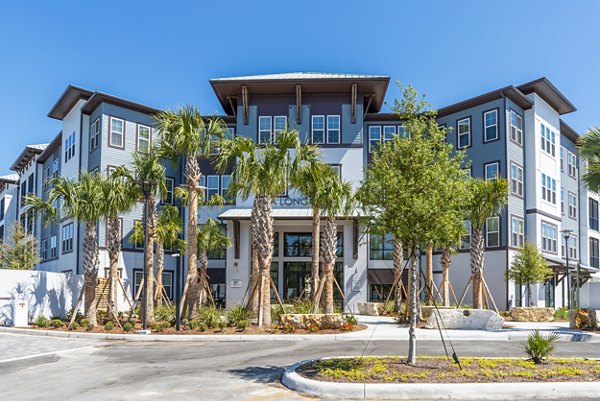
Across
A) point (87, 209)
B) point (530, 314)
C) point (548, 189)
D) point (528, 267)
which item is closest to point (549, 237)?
point (548, 189)

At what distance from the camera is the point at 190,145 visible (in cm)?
2336

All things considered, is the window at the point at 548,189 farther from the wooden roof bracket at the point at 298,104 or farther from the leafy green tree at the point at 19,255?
the leafy green tree at the point at 19,255

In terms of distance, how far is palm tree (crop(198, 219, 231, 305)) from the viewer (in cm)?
3247

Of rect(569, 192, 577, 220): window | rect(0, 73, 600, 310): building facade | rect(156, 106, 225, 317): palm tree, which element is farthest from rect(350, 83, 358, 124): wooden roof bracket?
rect(569, 192, 577, 220): window

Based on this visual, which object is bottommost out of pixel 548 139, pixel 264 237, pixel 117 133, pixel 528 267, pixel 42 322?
pixel 42 322

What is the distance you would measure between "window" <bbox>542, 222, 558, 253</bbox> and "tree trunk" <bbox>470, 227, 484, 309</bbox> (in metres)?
11.4

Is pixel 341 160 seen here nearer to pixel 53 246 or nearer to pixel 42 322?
pixel 42 322

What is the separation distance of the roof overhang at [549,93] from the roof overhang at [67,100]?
1048 inches

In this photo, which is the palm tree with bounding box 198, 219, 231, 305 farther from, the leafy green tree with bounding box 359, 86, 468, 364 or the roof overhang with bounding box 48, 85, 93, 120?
the leafy green tree with bounding box 359, 86, 468, 364

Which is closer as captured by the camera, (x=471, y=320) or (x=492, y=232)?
(x=471, y=320)

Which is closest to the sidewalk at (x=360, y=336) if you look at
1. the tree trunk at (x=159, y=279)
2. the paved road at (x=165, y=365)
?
the paved road at (x=165, y=365)

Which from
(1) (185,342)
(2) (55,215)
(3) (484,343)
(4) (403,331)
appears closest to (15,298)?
(2) (55,215)

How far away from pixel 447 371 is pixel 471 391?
1622 mm

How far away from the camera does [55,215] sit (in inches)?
1054
